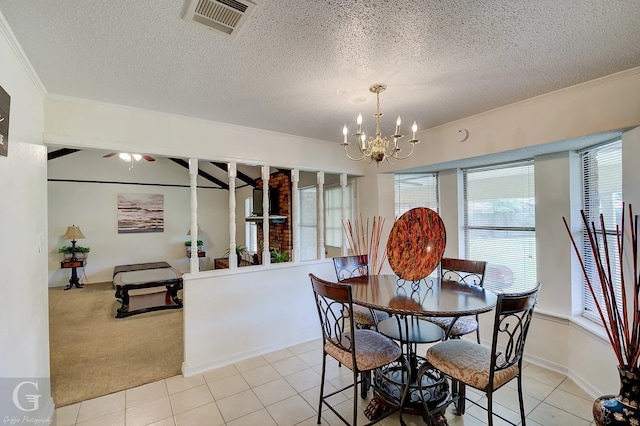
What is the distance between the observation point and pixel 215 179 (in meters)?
8.12

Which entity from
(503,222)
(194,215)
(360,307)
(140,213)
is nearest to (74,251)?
(140,213)

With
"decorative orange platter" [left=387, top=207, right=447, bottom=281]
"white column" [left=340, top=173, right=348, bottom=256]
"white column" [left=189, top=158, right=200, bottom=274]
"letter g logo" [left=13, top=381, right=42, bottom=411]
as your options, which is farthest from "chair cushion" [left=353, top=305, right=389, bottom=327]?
"letter g logo" [left=13, top=381, right=42, bottom=411]

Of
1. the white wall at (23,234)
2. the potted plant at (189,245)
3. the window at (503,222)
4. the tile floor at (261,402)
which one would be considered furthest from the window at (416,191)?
the potted plant at (189,245)

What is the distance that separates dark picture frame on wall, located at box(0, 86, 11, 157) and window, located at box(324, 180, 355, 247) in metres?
3.39

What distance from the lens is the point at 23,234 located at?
1.74 meters

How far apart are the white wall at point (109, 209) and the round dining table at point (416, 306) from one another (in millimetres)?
6417

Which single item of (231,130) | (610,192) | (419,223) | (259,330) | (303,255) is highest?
(231,130)

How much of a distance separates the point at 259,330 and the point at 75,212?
6036 mm

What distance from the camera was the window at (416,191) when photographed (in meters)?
3.91

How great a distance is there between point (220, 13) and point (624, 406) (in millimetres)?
2958

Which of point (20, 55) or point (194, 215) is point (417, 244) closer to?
point (194, 215)

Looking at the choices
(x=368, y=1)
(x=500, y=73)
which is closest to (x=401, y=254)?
(x=500, y=73)

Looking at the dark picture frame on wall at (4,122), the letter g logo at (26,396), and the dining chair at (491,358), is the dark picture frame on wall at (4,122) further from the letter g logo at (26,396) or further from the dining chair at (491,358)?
the dining chair at (491,358)

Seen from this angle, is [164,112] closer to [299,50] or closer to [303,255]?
[299,50]
